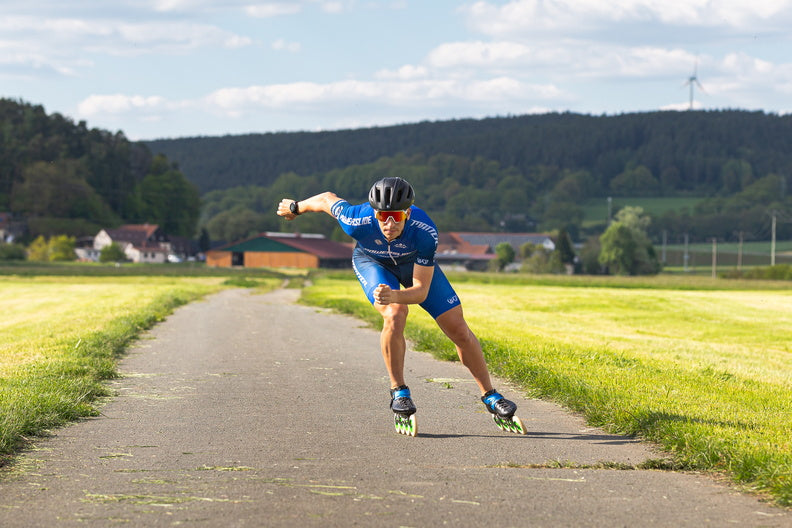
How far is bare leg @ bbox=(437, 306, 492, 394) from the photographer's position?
27.5ft

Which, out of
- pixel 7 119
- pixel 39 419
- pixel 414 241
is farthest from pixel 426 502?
pixel 7 119

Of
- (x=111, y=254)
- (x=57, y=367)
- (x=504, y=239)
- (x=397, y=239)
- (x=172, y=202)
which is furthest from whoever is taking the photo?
(x=504, y=239)

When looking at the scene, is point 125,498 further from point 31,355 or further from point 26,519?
point 31,355

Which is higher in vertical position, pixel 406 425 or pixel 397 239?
pixel 397 239

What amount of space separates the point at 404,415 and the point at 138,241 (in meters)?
143

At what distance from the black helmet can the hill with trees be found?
441 feet

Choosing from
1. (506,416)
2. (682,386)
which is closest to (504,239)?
(682,386)

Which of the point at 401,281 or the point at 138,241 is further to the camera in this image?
the point at 138,241

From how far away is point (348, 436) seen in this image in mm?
7699

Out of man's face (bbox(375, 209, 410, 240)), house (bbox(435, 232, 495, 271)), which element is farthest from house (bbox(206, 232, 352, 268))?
man's face (bbox(375, 209, 410, 240))

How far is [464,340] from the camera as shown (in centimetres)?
849

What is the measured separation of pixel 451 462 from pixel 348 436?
3.87 feet

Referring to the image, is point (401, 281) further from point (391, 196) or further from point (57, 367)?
point (57, 367)

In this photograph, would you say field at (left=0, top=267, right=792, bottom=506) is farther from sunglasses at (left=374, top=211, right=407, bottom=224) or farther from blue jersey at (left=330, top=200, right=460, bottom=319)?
sunglasses at (left=374, top=211, right=407, bottom=224)
